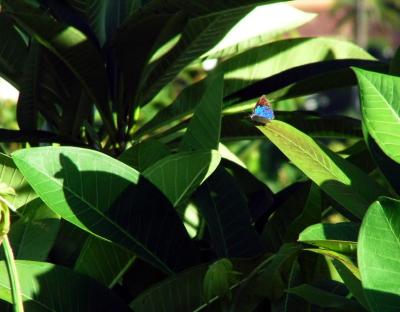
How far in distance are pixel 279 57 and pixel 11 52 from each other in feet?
1.52

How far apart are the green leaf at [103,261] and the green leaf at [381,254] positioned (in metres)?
0.34

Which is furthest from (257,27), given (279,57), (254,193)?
(254,193)

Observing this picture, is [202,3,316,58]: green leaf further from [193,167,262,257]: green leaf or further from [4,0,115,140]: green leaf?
[193,167,262,257]: green leaf

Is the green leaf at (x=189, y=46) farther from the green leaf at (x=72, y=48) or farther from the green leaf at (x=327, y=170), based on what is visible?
the green leaf at (x=327, y=170)

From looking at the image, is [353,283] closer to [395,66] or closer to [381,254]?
[381,254]

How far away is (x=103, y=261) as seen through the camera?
1014 millimetres

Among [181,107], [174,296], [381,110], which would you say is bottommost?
[174,296]

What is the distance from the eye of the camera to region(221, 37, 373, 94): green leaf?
1.46 m

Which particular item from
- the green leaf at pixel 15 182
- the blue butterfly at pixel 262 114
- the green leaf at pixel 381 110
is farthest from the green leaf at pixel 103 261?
the green leaf at pixel 381 110

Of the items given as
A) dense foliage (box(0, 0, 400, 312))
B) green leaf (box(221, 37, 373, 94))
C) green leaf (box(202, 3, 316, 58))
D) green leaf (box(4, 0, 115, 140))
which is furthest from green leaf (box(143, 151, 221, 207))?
green leaf (box(202, 3, 316, 58))

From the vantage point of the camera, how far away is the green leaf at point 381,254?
2.47ft

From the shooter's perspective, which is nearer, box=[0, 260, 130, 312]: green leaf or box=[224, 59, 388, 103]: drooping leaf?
box=[0, 260, 130, 312]: green leaf

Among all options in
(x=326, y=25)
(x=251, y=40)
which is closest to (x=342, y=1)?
(x=326, y=25)

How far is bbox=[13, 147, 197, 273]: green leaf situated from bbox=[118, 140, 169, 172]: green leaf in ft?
0.40
